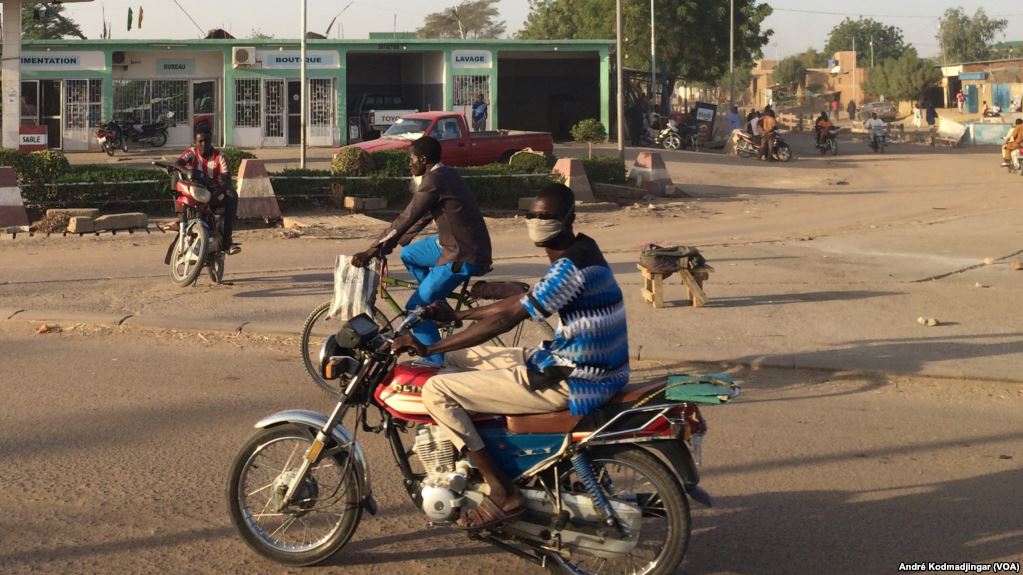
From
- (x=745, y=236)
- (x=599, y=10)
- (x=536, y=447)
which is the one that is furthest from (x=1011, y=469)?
(x=599, y=10)

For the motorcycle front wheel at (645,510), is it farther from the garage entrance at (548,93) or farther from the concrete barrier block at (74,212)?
the garage entrance at (548,93)

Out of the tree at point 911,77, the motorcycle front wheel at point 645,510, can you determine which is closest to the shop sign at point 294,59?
the motorcycle front wheel at point 645,510

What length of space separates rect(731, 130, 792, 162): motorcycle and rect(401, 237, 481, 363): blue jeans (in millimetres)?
31534

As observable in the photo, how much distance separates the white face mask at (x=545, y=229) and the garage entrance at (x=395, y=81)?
36068 millimetres

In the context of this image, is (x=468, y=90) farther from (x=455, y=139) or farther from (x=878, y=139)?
(x=878, y=139)

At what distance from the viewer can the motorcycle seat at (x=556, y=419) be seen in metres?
4.83

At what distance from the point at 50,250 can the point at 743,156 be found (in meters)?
27.9

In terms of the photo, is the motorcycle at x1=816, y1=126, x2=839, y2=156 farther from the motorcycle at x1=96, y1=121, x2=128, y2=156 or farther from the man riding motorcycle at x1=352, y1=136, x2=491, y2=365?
the man riding motorcycle at x1=352, y1=136, x2=491, y2=365

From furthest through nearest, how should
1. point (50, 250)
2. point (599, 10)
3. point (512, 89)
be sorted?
point (599, 10) → point (512, 89) → point (50, 250)

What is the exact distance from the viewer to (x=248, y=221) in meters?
18.8

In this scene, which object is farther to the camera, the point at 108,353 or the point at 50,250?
the point at 50,250

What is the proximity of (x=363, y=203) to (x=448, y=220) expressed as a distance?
42.3 feet

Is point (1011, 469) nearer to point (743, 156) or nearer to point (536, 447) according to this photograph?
point (536, 447)

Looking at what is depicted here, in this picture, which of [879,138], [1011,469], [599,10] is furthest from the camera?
[599,10]
